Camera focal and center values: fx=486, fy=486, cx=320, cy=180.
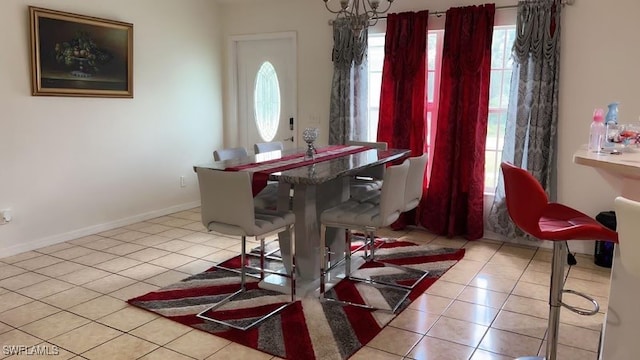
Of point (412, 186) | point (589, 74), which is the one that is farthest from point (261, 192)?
point (589, 74)

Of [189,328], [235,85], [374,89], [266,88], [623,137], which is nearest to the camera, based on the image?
[623,137]

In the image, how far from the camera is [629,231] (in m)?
1.56

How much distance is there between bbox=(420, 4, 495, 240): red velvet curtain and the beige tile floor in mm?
322

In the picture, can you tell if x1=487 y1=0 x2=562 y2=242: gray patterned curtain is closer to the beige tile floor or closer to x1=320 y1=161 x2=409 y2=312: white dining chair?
the beige tile floor

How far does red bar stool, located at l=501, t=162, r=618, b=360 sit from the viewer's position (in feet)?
6.69

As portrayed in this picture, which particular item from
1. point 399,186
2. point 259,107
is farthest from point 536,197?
point 259,107

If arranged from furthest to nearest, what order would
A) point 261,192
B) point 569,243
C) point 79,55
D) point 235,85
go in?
1. point 235,85
2. point 79,55
3. point 569,243
4. point 261,192

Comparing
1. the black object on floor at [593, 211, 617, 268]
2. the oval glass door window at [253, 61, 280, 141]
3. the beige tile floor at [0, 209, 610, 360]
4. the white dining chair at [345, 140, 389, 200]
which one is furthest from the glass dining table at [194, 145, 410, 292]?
the oval glass door window at [253, 61, 280, 141]

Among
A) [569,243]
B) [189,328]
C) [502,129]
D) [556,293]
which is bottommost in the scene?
[189,328]

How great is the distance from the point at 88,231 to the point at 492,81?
4.16m

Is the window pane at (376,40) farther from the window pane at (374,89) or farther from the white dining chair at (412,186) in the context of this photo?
the white dining chair at (412,186)

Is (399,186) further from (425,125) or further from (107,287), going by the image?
(107,287)

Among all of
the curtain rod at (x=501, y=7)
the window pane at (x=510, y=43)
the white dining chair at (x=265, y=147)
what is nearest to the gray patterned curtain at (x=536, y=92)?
the curtain rod at (x=501, y=7)

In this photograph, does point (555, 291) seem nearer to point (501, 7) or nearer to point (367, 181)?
point (367, 181)
